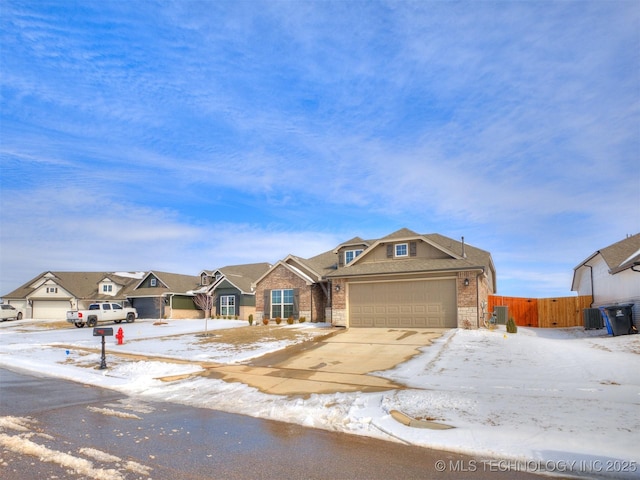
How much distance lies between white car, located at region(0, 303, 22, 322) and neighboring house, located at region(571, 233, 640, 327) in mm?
52023

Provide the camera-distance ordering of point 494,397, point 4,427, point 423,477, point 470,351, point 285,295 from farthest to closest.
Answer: point 285,295 → point 470,351 → point 494,397 → point 4,427 → point 423,477

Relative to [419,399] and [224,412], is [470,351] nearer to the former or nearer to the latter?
[419,399]

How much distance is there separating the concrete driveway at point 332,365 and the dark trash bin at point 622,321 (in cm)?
692

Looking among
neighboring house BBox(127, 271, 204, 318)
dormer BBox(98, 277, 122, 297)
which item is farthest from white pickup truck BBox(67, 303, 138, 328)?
dormer BBox(98, 277, 122, 297)

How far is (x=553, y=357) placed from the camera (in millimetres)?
12961

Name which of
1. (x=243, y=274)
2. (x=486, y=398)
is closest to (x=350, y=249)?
(x=243, y=274)

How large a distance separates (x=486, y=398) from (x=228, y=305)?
3231 cm

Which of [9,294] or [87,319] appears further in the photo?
[9,294]

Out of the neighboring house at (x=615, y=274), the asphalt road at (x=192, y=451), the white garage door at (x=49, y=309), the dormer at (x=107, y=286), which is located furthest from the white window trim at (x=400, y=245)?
the white garage door at (x=49, y=309)

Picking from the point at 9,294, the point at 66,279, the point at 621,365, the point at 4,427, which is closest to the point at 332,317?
the point at 621,365

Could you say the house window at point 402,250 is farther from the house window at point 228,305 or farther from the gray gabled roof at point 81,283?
the gray gabled roof at point 81,283

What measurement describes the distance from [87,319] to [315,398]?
2870 centimetres

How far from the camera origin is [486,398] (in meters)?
8.48

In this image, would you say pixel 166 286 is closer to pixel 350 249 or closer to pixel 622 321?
pixel 350 249
